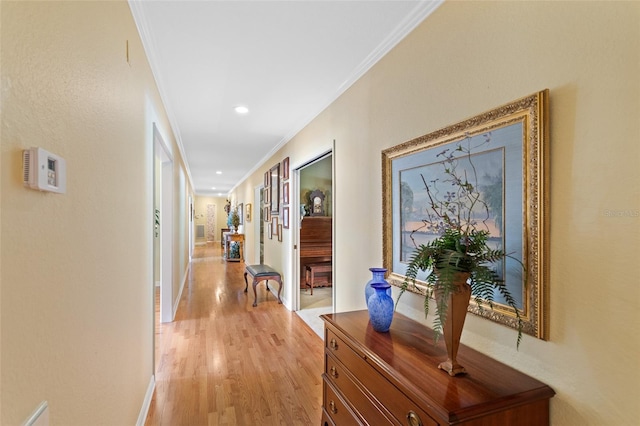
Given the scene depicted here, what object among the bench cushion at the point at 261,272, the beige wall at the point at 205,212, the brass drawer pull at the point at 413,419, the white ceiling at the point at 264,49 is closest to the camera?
the brass drawer pull at the point at 413,419

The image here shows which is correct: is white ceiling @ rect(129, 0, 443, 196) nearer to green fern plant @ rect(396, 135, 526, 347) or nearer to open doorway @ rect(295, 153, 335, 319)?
green fern plant @ rect(396, 135, 526, 347)

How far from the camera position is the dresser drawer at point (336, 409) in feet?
5.10

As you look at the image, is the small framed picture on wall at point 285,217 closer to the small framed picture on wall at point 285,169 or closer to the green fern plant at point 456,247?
the small framed picture on wall at point 285,169

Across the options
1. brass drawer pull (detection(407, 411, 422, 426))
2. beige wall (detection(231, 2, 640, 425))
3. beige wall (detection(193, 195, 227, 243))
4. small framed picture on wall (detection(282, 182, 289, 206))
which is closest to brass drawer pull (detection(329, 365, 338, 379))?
brass drawer pull (detection(407, 411, 422, 426))

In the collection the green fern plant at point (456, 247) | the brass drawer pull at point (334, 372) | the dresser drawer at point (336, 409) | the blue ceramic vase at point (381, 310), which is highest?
the green fern plant at point (456, 247)

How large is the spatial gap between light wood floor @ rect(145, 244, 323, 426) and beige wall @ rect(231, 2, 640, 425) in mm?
1549

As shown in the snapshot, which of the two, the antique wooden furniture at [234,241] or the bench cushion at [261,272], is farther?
the antique wooden furniture at [234,241]

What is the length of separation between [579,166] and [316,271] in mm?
4539

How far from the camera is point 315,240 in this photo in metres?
5.32

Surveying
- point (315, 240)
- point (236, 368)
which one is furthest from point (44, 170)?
point (315, 240)

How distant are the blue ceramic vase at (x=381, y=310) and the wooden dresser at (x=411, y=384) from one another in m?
0.05

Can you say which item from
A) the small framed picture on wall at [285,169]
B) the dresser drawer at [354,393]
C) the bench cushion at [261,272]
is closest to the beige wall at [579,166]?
the dresser drawer at [354,393]

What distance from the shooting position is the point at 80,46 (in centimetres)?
107

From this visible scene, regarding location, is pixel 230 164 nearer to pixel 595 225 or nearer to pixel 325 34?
pixel 325 34
